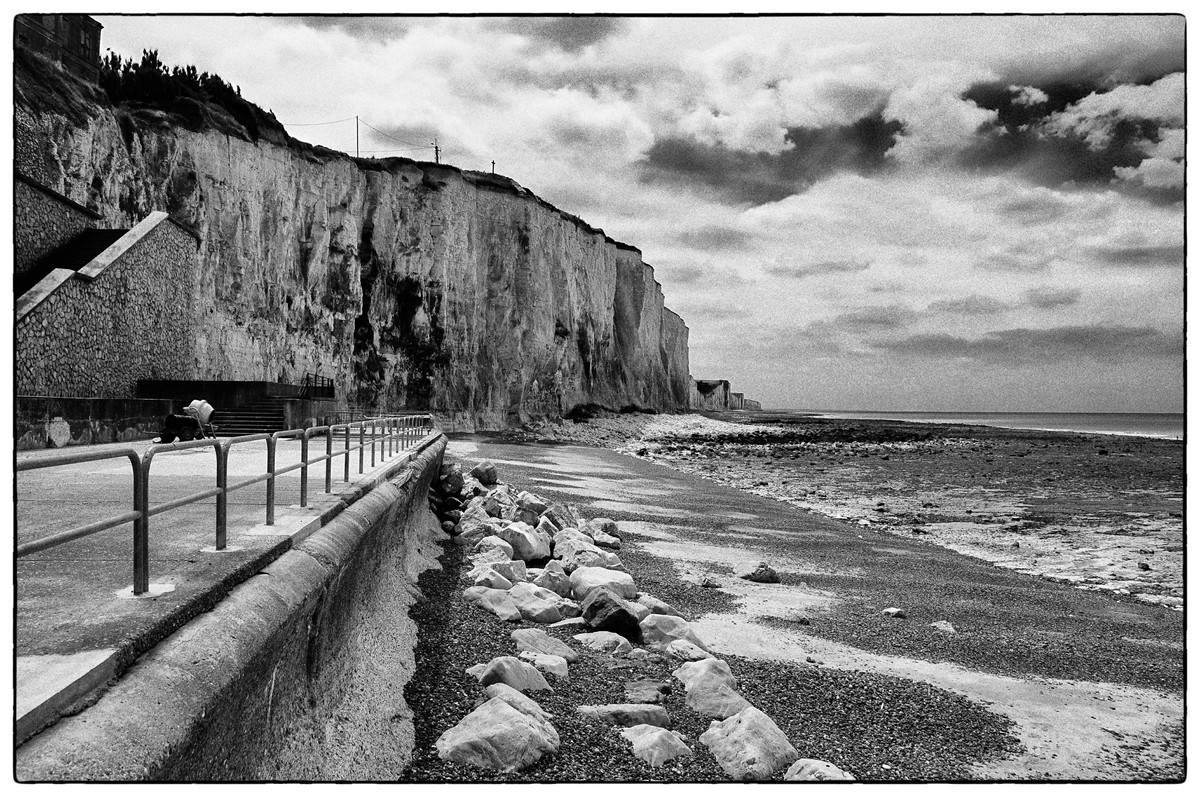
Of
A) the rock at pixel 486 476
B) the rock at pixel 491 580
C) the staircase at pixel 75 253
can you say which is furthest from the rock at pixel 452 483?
the staircase at pixel 75 253

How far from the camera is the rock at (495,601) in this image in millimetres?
4930

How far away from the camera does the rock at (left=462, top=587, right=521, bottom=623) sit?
4.93 m

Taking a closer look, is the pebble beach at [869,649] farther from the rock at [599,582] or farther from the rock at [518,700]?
the rock at [599,582]

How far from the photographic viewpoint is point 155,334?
16.6 metres

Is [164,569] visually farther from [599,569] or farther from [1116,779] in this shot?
[1116,779]

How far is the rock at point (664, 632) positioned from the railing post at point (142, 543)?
3030mm

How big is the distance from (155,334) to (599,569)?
50.6 ft

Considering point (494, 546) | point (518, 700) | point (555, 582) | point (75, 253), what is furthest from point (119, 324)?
point (518, 700)

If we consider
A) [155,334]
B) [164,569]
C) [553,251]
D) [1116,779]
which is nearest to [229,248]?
[155,334]

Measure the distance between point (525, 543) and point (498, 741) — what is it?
4.00 meters

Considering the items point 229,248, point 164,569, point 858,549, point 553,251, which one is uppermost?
point 553,251

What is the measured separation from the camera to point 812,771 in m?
2.87

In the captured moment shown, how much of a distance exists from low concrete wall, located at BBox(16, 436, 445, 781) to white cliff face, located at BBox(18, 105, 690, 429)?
705 inches

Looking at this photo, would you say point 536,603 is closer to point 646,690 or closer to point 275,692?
point 646,690
